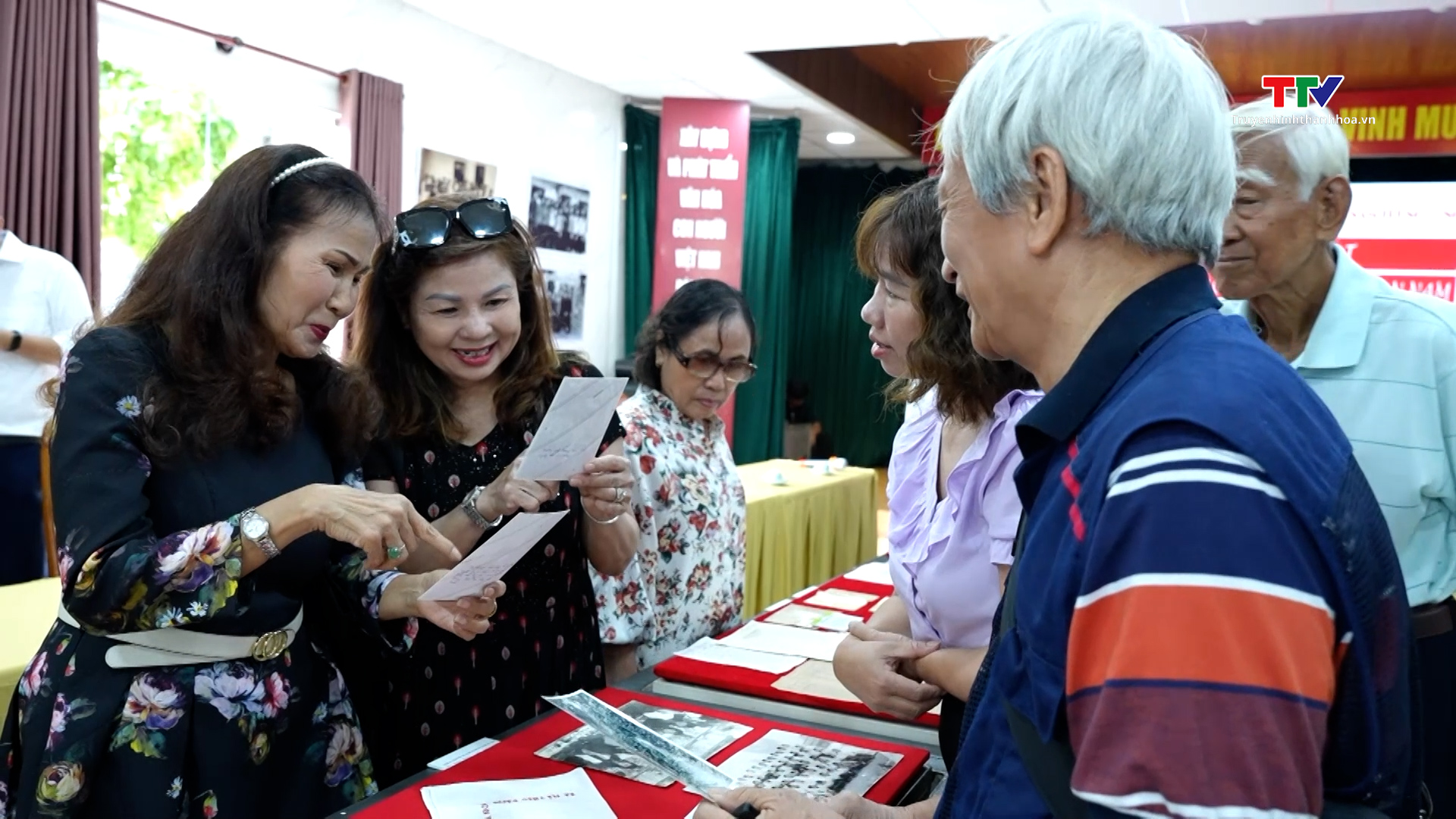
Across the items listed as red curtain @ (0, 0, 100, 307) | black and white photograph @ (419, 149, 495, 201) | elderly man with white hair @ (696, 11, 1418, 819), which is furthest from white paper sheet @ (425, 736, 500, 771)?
black and white photograph @ (419, 149, 495, 201)

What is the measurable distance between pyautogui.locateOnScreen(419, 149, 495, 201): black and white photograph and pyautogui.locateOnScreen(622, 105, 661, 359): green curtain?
166 cm

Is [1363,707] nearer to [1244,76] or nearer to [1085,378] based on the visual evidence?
[1085,378]

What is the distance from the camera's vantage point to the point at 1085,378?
2.48 feet

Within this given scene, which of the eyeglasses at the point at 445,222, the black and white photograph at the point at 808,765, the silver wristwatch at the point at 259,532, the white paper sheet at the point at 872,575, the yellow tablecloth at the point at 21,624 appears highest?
the eyeglasses at the point at 445,222

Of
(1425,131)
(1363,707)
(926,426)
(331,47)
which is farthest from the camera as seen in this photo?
(1425,131)

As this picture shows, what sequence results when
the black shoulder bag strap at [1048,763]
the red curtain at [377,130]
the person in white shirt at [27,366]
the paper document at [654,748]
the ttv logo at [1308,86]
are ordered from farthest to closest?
1. the ttv logo at [1308,86]
2. the red curtain at [377,130]
3. the person in white shirt at [27,366]
4. the paper document at [654,748]
5. the black shoulder bag strap at [1048,763]

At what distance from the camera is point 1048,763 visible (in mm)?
731

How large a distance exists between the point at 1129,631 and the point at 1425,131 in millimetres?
8025

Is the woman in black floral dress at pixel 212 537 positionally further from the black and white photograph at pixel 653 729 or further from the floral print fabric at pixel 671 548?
the floral print fabric at pixel 671 548

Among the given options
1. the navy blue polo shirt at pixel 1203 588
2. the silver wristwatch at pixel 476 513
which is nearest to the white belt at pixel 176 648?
the silver wristwatch at pixel 476 513

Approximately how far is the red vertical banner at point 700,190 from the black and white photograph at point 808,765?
6.24 metres


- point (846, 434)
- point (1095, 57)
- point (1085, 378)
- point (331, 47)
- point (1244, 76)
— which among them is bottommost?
point (846, 434)

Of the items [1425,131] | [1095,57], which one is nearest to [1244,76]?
[1425,131]

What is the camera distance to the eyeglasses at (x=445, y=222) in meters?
1.80
